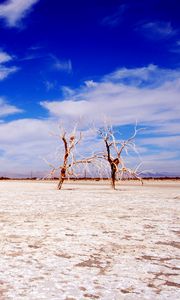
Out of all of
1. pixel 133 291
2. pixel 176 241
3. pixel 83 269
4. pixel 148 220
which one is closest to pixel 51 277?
pixel 83 269

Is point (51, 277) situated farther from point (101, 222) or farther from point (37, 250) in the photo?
point (101, 222)

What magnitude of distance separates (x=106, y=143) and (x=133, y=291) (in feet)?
54.9

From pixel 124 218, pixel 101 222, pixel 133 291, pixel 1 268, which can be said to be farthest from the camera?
pixel 124 218

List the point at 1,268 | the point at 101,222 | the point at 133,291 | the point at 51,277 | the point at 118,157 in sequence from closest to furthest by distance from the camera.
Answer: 1. the point at 133,291
2. the point at 51,277
3. the point at 1,268
4. the point at 101,222
5. the point at 118,157

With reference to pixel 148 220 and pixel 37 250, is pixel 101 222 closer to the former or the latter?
pixel 148 220

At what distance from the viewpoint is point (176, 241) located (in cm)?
512

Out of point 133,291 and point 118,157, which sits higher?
point 118,157

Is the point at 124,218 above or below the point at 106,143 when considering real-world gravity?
below

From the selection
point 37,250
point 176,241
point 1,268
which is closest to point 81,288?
point 1,268

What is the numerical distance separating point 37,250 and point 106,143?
15.3 m

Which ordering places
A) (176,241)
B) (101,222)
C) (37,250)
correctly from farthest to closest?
1. (101,222)
2. (176,241)
3. (37,250)

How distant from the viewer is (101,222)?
6.95m

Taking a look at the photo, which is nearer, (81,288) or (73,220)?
(81,288)

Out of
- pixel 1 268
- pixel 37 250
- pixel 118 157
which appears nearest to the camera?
pixel 1 268
